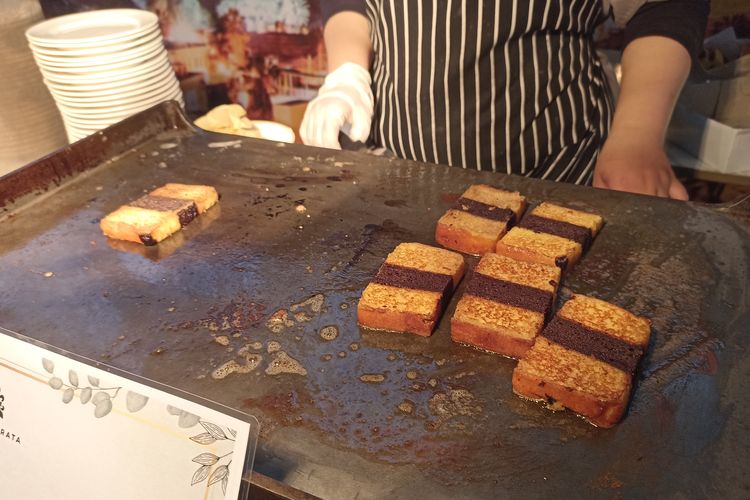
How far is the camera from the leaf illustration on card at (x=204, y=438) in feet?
3.38

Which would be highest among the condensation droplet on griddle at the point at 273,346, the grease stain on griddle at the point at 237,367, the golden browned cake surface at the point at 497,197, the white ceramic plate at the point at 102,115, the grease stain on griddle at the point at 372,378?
the white ceramic plate at the point at 102,115

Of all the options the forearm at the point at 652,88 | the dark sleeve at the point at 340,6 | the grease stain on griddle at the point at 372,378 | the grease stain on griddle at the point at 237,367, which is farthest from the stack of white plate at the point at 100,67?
the forearm at the point at 652,88

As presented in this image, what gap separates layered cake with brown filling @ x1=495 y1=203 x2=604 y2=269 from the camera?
2113 mm

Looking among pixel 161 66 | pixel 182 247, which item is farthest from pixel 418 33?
pixel 161 66

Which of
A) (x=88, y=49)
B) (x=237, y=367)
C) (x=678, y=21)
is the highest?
(x=678, y=21)

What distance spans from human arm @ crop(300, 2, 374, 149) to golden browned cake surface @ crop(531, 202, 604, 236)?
1.22 m

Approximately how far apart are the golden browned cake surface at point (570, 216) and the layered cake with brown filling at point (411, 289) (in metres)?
0.45

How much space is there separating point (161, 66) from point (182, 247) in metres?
1.72

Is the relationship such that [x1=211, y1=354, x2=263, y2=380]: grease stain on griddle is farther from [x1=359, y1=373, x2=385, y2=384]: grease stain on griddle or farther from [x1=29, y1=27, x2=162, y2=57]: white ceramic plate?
[x1=29, y1=27, x2=162, y2=57]: white ceramic plate

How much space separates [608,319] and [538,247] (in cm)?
44

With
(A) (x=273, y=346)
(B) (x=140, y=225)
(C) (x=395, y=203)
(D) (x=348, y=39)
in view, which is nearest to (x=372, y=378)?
(A) (x=273, y=346)

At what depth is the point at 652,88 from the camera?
284 cm

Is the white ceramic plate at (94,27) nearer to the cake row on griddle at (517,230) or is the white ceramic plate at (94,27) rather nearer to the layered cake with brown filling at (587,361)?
the cake row on griddle at (517,230)

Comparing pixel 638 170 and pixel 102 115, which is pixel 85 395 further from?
pixel 102 115
